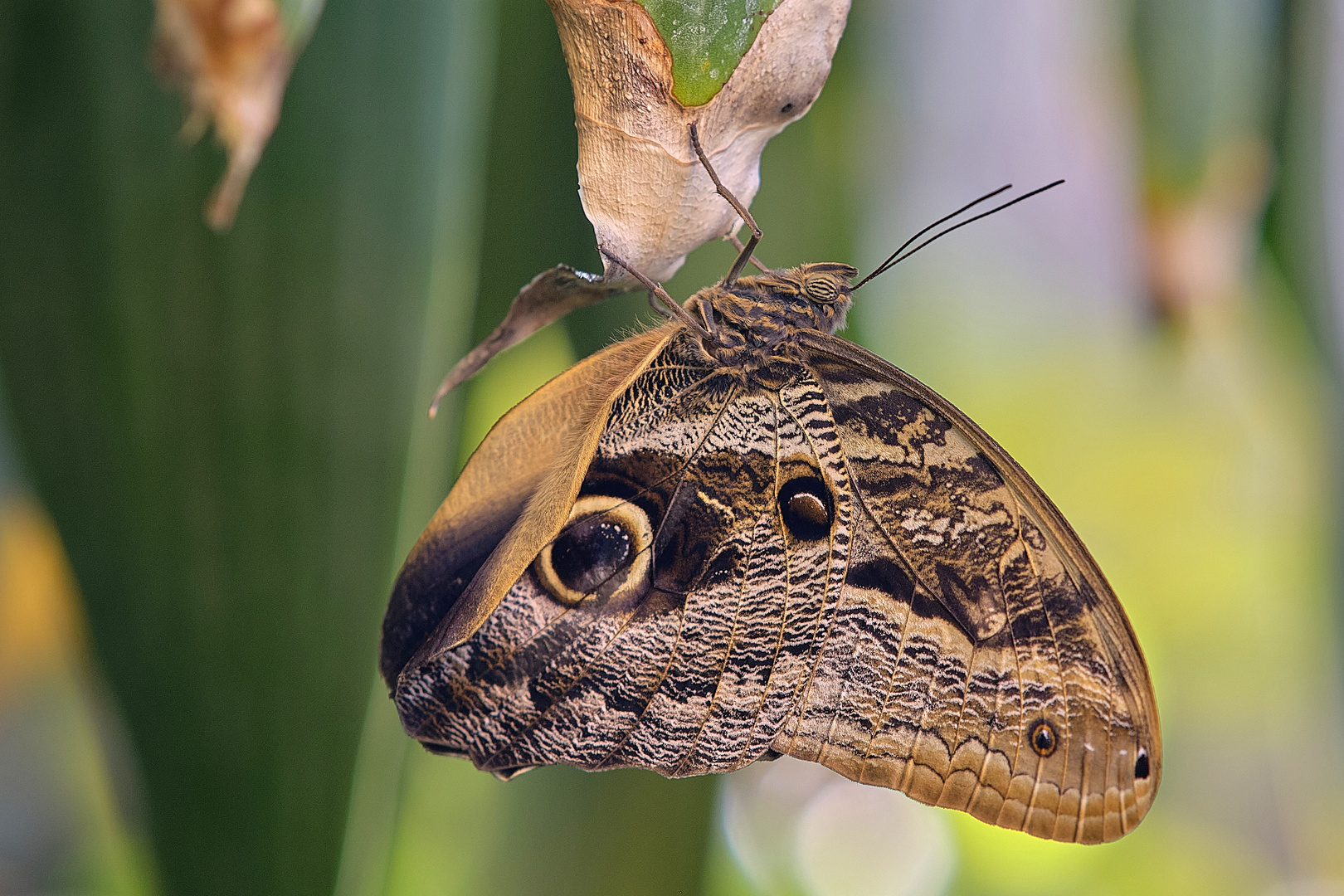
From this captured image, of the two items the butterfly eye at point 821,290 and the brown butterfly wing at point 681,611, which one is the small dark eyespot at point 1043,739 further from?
the butterfly eye at point 821,290

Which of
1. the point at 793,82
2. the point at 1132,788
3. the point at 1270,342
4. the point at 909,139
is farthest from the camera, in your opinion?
the point at 909,139

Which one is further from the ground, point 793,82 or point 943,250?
point 793,82

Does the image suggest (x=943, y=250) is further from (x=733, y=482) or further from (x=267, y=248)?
(x=267, y=248)

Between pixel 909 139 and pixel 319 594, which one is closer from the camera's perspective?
pixel 319 594

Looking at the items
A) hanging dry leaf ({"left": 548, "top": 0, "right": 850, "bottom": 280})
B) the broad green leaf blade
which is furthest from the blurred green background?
hanging dry leaf ({"left": 548, "top": 0, "right": 850, "bottom": 280})

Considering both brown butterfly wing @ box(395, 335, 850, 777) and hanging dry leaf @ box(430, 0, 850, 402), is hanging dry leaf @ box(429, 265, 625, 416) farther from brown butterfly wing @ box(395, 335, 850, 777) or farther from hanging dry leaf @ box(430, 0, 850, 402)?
brown butterfly wing @ box(395, 335, 850, 777)

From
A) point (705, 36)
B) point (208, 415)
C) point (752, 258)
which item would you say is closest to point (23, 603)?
point (208, 415)

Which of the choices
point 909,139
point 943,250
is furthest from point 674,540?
point 943,250
